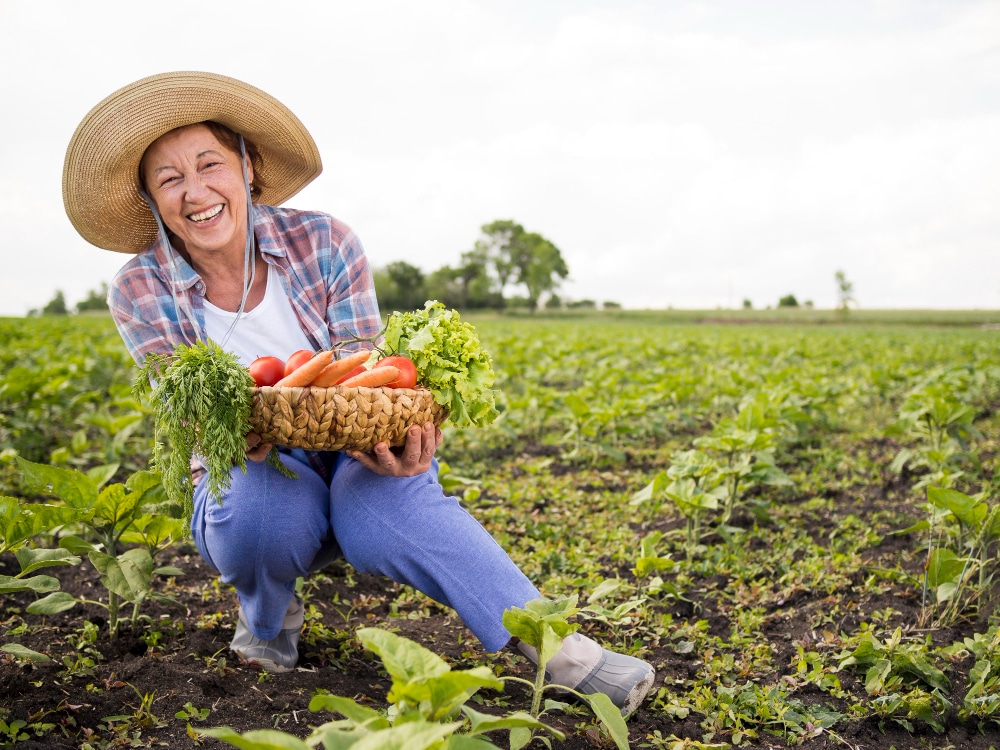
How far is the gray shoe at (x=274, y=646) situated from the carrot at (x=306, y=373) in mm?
927

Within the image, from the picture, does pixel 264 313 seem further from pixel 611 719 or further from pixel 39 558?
pixel 611 719

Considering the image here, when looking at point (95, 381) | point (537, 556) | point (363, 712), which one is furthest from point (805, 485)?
point (95, 381)

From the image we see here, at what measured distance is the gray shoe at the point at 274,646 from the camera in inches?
97.4

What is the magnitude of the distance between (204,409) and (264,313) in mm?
822

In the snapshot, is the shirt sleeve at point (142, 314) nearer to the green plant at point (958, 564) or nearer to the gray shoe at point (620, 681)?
the gray shoe at point (620, 681)

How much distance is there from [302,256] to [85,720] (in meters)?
1.52

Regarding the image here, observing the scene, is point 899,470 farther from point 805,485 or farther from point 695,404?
point 695,404

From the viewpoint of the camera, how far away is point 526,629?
1.94 m

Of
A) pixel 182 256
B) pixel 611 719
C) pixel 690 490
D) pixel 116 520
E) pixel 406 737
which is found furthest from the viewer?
pixel 690 490

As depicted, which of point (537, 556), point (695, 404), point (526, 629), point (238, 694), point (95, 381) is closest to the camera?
point (526, 629)

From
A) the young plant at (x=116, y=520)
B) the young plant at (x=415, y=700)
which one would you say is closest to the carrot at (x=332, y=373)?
the young plant at (x=116, y=520)

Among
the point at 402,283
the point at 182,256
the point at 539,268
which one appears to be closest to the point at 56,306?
the point at 402,283

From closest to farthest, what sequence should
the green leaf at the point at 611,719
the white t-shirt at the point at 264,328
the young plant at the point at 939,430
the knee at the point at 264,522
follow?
the green leaf at the point at 611,719 → the knee at the point at 264,522 → the white t-shirt at the point at 264,328 → the young plant at the point at 939,430

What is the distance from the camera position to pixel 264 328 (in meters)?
2.72
